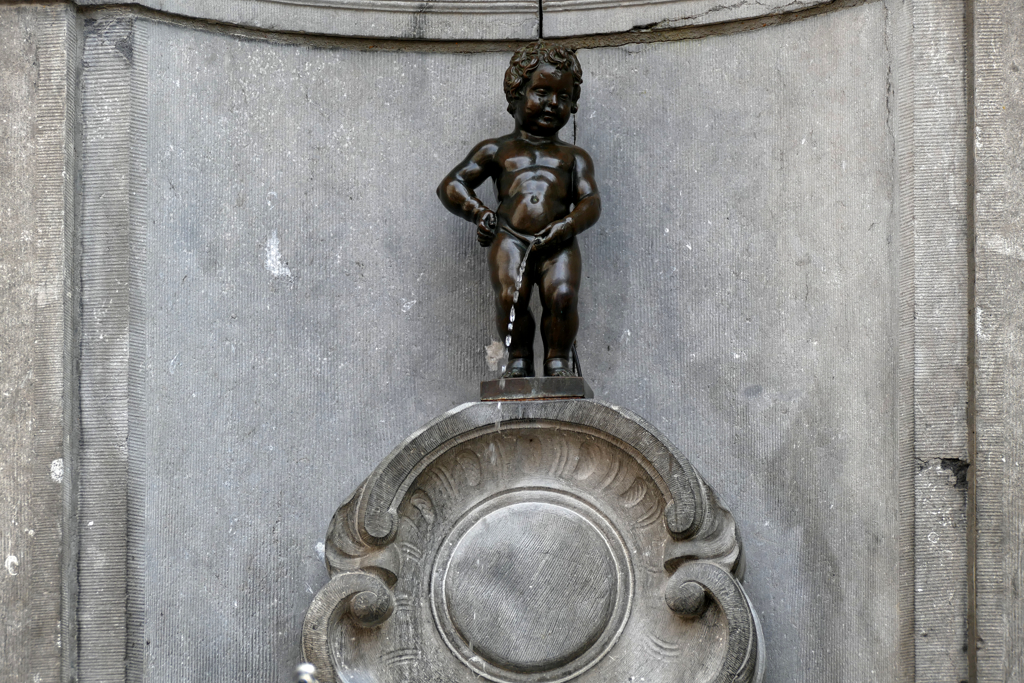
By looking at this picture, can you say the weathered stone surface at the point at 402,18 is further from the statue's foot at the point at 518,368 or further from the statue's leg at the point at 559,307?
the statue's foot at the point at 518,368

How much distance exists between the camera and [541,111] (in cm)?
429

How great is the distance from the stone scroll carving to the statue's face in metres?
0.82

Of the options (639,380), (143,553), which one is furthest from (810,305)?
(143,553)

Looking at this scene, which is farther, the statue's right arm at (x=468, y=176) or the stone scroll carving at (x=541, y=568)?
the statue's right arm at (x=468, y=176)

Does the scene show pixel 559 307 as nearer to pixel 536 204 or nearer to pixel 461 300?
pixel 536 204

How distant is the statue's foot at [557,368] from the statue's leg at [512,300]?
0.21ft

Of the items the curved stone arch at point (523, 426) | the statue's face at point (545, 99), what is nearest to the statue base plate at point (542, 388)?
the curved stone arch at point (523, 426)

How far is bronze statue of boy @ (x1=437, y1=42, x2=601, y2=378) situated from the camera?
13.9 ft

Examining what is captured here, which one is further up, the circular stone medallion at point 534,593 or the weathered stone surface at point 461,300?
the weathered stone surface at point 461,300

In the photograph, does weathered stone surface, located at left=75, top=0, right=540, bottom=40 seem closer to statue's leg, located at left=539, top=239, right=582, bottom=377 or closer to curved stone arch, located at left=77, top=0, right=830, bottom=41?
curved stone arch, located at left=77, top=0, right=830, bottom=41

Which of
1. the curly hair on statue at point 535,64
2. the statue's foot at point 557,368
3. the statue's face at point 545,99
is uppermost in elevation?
the curly hair on statue at point 535,64

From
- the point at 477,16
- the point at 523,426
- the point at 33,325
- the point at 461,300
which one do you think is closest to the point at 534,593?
the point at 523,426

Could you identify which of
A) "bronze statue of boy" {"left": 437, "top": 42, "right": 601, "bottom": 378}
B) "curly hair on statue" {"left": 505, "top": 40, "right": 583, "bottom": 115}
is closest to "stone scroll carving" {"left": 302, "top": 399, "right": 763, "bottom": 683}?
"bronze statue of boy" {"left": 437, "top": 42, "right": 601, "bottom": 378}

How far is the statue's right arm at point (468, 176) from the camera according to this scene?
14.2ft
